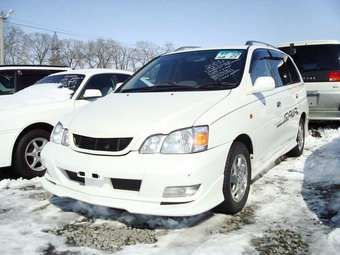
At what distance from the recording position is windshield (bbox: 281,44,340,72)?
7.83 metres

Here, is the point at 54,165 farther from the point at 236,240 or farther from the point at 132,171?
the point at 236,240

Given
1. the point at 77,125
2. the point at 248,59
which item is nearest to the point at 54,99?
the point at 77,125

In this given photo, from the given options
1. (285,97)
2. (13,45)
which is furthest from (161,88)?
(13,45)

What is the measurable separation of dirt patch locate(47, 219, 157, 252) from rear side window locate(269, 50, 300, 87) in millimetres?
2733

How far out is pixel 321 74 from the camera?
7781mm

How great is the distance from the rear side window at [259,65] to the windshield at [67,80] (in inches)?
107

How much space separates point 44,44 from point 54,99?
66.5 meters

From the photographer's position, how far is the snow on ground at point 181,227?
122 inches

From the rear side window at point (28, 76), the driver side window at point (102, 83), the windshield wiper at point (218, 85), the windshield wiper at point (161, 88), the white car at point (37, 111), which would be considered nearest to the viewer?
the windshield wiper at point (218, 85)

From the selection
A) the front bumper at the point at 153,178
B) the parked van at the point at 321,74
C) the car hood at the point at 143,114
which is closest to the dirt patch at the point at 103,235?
the front bumper at the point at 153,178

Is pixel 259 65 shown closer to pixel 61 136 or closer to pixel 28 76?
pixel 61 136

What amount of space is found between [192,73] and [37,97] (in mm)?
2551

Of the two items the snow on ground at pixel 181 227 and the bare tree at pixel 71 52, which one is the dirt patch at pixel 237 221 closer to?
the snow on ground at pixel 181 227

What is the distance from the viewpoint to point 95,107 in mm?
4012
